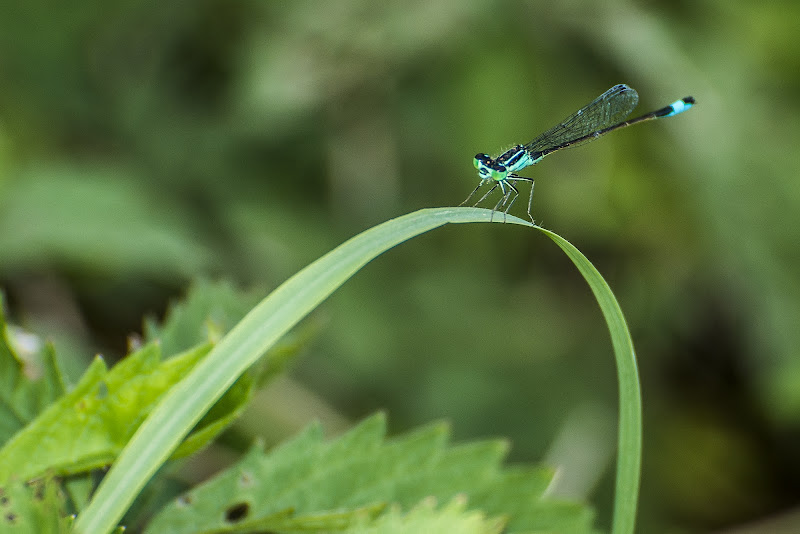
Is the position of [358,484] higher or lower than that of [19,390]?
lower

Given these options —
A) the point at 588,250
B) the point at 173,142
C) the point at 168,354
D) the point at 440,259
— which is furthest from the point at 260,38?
the point at 168,354

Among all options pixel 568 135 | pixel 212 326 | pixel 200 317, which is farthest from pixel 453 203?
pixel 212 326

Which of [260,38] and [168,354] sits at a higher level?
[260,38]

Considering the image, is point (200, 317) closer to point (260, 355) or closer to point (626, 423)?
point (260, 355)

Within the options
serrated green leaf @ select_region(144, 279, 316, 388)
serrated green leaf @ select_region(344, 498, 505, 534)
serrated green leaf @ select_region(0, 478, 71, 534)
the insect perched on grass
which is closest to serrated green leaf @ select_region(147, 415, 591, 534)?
serrated green leaf @ select_region(344, 498, 505, 534)

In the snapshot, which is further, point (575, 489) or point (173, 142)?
point (173, 142)

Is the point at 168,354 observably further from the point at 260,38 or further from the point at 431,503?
the point at 260,38
